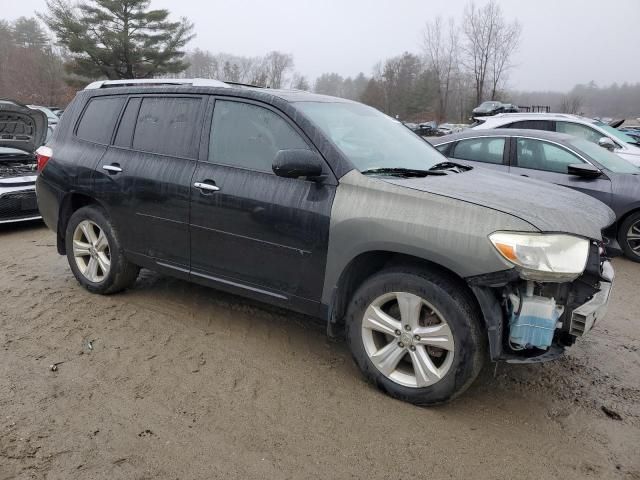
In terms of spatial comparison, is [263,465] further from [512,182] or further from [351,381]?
[512,182]

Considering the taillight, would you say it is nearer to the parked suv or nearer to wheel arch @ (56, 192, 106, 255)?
the parked suv

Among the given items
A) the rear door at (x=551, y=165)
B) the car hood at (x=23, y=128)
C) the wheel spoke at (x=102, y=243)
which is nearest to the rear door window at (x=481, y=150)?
the rear door at (x=551, y=165)

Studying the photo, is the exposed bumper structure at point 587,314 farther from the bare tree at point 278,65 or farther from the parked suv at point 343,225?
the bare tree at point 278,65

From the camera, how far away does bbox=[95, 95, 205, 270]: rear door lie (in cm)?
380

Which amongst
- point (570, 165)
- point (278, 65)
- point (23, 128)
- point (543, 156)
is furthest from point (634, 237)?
point (278, 65)

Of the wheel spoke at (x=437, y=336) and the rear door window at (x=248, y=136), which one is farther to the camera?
the rear door window at (x=248, y=136)

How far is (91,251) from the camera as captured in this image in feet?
14.9

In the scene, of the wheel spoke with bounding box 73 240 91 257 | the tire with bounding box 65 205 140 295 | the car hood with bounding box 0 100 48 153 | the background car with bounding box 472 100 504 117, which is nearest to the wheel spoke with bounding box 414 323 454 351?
the tire with bounding box 65 205 140 295

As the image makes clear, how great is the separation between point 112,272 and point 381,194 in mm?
2592

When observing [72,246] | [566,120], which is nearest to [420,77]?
[566,120]

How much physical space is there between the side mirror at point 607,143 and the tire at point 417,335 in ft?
22.1

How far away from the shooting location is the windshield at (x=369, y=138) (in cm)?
338

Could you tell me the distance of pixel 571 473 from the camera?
248 cm

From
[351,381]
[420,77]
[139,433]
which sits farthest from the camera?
[420,77]
